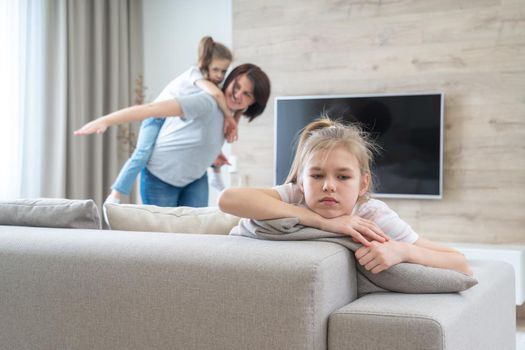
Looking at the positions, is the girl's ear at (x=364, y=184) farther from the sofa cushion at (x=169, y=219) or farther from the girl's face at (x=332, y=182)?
the sofa cushion at (x=169, y=219)

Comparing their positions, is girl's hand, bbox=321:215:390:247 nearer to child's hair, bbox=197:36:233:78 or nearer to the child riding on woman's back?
the child riding on woman's back

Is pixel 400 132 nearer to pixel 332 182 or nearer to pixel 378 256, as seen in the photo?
pixel 332 182

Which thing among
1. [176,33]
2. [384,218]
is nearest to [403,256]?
[384,218]

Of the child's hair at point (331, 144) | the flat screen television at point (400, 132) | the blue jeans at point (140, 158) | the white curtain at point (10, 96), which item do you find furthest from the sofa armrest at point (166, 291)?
the white curtain at point (10, 96)

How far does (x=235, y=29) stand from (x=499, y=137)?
83.3 inches

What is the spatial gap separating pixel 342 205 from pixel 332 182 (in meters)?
0.06

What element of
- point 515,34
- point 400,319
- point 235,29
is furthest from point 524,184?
point 400,319

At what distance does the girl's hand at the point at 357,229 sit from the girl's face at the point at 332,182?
0.05m

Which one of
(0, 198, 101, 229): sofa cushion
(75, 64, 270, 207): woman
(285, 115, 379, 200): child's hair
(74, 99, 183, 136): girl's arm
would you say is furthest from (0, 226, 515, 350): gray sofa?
(75, 64, 270, 207): woman

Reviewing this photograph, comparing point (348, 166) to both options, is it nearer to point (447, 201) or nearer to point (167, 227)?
point (167, 227)

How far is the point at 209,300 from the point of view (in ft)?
5.22

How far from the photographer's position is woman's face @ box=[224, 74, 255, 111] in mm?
3516

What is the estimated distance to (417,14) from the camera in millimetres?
4812

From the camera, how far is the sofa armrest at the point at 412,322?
56.3 inches
